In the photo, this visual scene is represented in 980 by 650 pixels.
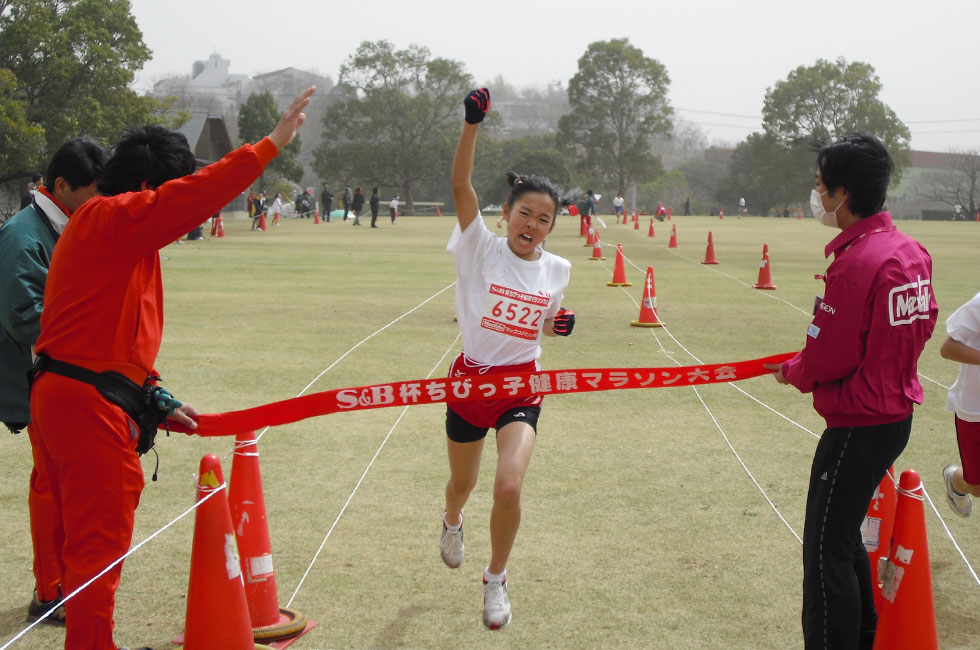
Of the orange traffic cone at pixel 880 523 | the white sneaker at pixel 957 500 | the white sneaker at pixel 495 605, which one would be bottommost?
the white sneaker at pixel 495 605

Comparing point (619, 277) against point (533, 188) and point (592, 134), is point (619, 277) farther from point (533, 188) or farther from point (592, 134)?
point (592, 134)

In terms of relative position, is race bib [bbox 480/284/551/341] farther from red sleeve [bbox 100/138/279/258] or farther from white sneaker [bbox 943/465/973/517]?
white sneaker [bbox 943/465/973/517]

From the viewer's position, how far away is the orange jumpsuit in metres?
3.26

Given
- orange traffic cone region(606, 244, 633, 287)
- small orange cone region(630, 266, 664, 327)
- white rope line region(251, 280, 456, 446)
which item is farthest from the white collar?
orange traffic cone region(606, 244, 633, 287)

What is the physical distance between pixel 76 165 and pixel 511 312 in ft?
6.90

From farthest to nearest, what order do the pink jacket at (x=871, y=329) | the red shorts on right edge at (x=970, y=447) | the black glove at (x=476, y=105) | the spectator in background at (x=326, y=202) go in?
the spectator in background at (x=326, y=202), the red shorts on right edge at (x=970, y=447), the black glove at (x=476, y=105), the pink jacket at (x=871, y=329)

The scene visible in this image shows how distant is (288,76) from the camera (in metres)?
132

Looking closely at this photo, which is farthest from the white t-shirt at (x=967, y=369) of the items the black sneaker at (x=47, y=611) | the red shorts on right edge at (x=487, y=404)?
the black sneaker at (x=47, y=611)

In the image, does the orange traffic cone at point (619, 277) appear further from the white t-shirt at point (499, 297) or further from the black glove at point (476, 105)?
the black glove at point (476, 105)

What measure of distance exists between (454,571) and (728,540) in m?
1.59

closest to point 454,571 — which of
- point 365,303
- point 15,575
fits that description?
point 15,575

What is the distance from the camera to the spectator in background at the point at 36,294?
166 inches

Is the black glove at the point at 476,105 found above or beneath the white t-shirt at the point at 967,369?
above

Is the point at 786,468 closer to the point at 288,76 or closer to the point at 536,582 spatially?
the point at 536,582
